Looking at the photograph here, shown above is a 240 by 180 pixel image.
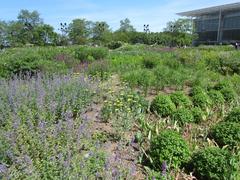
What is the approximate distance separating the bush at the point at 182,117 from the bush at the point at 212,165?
4.96 ft

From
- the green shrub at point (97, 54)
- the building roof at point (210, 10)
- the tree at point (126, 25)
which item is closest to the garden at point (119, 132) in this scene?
the green shrub at point (97, 54)

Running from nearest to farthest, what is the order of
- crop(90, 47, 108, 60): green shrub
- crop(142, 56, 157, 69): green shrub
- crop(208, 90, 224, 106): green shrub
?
1. crop(208, 90, 224, 106): green shrub
2. crop(142, 56, 157, 69): green shrub
3. crop(90, 47, 108, 60): green shrub

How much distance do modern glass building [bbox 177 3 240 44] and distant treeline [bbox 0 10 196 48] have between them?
796 centimetres

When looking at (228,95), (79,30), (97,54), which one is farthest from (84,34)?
(228,95)

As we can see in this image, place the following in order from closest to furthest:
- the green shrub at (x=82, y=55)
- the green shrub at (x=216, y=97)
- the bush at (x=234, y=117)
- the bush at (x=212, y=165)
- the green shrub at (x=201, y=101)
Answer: the bush at (x=212, y=165) → the bush at (x=234, y=117) → the green shrub at (x=201, y=101) → the green shrub at (x=216, y=97) → the green shrub at (x=82, y=55)

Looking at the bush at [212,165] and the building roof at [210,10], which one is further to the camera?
the building roof at [210,10]

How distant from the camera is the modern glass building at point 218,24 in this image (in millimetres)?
69125

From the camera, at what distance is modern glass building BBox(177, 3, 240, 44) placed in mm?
69125

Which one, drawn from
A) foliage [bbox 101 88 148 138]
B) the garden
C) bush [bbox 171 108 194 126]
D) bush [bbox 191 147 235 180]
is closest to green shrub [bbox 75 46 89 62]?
the garden

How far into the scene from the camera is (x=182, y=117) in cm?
565

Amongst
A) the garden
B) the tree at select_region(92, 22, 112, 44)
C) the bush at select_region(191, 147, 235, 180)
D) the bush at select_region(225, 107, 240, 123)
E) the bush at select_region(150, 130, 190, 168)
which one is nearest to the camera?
the garden

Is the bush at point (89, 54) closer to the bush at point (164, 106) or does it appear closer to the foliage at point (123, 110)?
the foliage at point (123, 110)

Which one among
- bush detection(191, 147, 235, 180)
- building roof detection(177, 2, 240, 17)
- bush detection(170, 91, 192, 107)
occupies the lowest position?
bush detection(191, 147, 235, 180)

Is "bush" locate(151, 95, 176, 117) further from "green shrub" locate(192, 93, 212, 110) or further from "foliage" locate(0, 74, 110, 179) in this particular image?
"foliage" locate(0, 74, 110, 179)
